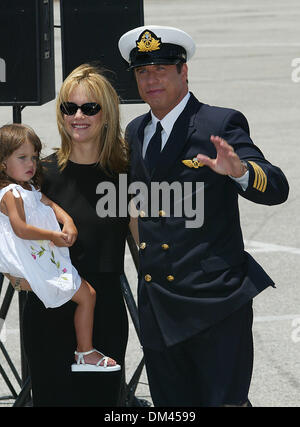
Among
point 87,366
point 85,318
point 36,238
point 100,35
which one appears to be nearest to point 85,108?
point 36,238

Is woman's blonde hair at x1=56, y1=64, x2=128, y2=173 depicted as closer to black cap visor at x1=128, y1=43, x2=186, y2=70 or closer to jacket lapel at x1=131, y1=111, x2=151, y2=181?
jacket lapel at x1=131, y1=111, x2=151, y2=181

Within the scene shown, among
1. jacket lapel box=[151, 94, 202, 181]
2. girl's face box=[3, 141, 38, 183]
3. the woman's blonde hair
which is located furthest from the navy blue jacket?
girl's face box=[3, 141, 38, 183]

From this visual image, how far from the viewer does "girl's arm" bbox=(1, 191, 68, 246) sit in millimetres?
4387

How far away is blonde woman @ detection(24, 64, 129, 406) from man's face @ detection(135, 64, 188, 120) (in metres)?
0.26

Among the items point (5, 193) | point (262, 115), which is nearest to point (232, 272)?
point (5, 193)

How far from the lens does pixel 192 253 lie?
13.7ft

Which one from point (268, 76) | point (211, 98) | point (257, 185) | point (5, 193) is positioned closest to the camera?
point (257, 185)

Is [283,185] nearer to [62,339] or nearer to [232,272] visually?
[232,272]

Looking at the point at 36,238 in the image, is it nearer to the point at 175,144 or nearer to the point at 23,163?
the point at 23,163

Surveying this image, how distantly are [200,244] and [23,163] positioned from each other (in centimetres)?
93
